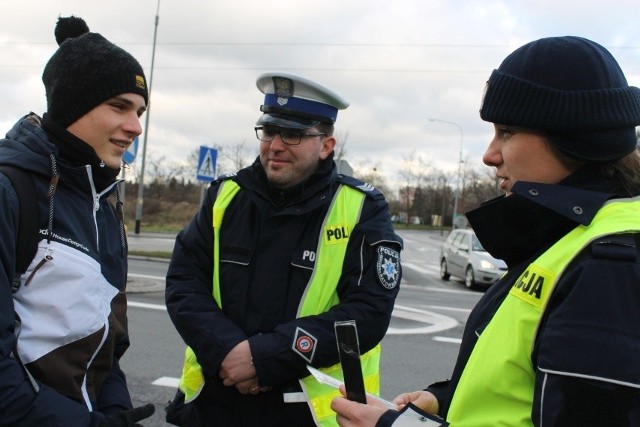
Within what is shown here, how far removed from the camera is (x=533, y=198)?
130 centimetres

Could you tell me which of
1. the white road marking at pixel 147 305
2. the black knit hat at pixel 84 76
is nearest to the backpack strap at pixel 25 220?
the black knit hat at pixel 84 76

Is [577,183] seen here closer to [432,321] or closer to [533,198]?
[533,198]

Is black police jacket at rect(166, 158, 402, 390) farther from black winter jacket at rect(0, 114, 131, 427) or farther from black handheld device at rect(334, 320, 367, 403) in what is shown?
black handheld device at rect(334, 320, 367, 403)

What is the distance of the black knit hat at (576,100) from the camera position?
4.23ft

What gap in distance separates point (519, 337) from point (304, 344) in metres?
1.17

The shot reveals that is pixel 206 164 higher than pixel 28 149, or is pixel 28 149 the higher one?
pixel 206 164

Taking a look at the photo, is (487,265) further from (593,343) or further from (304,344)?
(593,343)

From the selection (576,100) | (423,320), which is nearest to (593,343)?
(576,100)

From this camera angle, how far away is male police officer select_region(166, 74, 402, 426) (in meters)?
2.25

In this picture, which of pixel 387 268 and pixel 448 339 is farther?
pixel 448 339

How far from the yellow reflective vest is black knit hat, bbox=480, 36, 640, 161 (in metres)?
1.13

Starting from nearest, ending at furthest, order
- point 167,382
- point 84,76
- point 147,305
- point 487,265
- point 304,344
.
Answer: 1. point 84,76
2. point 304,344
3. point 167,382
4. point 147,305
5. point 487,265

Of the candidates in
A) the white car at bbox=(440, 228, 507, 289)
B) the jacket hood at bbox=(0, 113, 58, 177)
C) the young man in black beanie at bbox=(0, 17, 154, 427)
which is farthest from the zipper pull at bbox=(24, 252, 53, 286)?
the white car at bbox=(440, 228, 507, 289)

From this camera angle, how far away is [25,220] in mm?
1643
